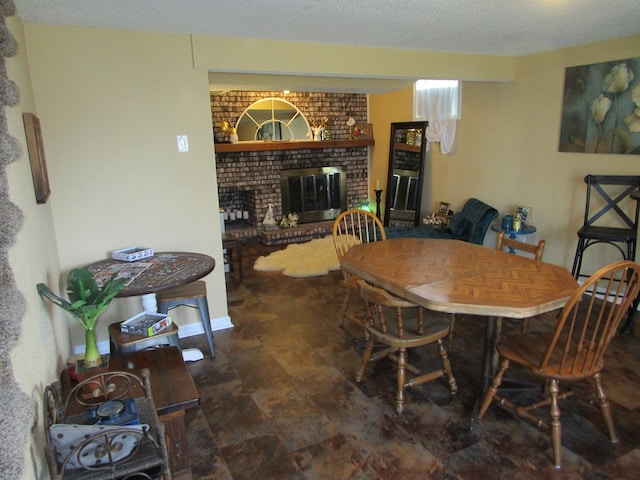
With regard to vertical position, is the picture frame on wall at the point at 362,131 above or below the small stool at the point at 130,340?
above

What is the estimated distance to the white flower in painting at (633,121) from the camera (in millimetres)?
3479

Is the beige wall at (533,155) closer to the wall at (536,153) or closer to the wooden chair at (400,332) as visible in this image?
the wall at (536,153)

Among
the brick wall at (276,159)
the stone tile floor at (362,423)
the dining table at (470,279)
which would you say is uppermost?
the brick wall at (276,159)

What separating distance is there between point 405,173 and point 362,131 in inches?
46.8

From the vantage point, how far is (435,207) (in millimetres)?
5746

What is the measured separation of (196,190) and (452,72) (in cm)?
238

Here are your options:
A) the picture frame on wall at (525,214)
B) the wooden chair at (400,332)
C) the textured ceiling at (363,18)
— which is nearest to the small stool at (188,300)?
the wooden chair at (400,332)

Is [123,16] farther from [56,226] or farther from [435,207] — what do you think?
[435,207]

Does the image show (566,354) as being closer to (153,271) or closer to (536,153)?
(153,271)

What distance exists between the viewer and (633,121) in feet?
11.5

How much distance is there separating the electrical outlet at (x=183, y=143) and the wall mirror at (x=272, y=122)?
3.23 metres

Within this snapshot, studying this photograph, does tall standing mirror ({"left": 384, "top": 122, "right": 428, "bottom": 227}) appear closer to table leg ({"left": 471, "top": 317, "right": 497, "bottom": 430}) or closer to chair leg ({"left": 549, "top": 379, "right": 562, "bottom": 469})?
table leg ({"left": 471, "top": 317, "right": 497, "bottom": 430})

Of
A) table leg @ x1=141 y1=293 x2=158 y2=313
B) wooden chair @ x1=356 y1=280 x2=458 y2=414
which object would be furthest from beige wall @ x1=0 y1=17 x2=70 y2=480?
wooden chair @ x1=356 y1=280 x2=458 y2=414

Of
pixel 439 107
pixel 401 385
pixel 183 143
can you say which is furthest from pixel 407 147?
pixel 401 385
